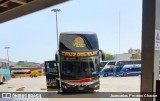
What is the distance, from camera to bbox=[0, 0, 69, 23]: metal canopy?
6012mm

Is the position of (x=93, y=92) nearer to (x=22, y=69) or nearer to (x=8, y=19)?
(x=8, y=19)

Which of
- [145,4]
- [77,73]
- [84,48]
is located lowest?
[77,73]

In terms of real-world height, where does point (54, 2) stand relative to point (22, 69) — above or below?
above

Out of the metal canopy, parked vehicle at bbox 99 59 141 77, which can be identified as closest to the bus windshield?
the metal canopy

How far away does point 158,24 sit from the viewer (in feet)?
13.2

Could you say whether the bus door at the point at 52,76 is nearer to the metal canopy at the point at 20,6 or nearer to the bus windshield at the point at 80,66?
the bus windshield at the point at 80,66

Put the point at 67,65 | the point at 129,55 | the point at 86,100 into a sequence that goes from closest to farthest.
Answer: the point at 86,100 → the point at 67,65 → the point at 129,55

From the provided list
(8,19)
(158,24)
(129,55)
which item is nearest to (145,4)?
(158,24)

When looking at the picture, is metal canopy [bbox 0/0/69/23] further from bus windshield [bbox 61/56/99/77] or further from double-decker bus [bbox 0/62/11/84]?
double-decker bus [bbox 0/62/11/84]

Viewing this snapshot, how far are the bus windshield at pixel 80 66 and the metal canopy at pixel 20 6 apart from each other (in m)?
4.32

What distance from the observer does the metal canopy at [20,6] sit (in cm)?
601

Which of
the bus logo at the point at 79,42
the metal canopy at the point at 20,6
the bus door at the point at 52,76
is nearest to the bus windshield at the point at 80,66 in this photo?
the bus door at the point at 52,76

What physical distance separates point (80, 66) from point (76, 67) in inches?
6.9

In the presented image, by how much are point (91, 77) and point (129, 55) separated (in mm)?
21467
